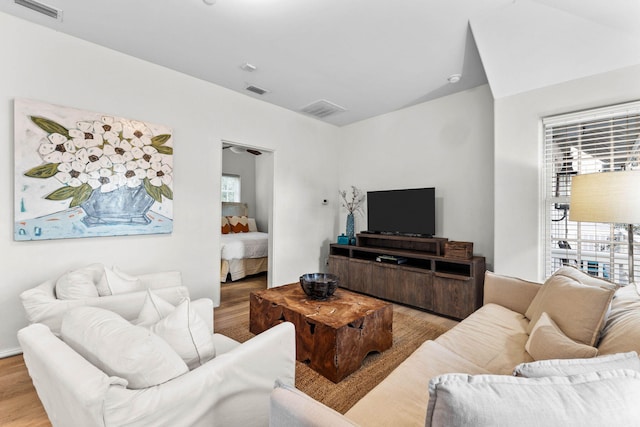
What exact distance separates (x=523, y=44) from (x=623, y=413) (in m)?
2.98

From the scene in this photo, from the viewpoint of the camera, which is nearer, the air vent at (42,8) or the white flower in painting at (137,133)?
the air vent at (42,8)

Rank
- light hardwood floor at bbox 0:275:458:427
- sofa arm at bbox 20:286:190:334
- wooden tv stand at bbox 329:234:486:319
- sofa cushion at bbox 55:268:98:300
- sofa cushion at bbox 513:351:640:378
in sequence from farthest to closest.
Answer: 1. wooden tv stand at bbox 329:234:486:319
2. sofa cushion at bbox 55:268:98:300
3. sofa arm at bbox 20:286:190:334
4. light hardwood floor at bbox 0:275:458:427
5. sofa cushion at bbox 513:351:640:378

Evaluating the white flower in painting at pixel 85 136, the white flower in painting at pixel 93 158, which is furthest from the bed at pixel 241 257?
the white flower in painting at pixel 85 136

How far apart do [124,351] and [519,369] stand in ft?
4.27

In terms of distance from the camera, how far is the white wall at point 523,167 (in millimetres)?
2674

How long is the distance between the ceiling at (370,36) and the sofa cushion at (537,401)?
2490 mm

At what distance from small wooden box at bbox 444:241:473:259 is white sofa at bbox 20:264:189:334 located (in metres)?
2.83

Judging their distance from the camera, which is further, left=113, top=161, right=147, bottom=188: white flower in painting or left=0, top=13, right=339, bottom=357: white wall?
left=113, top=161, right=147, bottom=188: white flower in painting

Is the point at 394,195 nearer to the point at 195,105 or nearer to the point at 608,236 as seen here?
the point at 608,236

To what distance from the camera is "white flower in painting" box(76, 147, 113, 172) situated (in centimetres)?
268

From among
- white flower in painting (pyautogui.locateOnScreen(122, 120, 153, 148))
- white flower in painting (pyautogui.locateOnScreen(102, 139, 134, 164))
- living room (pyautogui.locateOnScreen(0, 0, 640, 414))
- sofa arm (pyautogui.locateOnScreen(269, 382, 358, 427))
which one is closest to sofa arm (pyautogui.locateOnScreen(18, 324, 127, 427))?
sofa arm (pyautogui.locateOnScreen(269, 382, 358, 427))

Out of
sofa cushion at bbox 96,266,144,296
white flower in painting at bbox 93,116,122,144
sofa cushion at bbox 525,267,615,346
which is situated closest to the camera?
sofa cushion at bbox 525,267,615,346

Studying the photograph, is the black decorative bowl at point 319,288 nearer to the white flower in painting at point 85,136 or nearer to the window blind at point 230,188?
the white flower in painting at point 85,136

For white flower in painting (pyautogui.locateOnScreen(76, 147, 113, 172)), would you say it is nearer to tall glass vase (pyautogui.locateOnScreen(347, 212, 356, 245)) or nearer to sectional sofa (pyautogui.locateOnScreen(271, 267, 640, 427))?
sectional sofa (pyautogui.locateOnScreen(271, 267, 640, 427))
